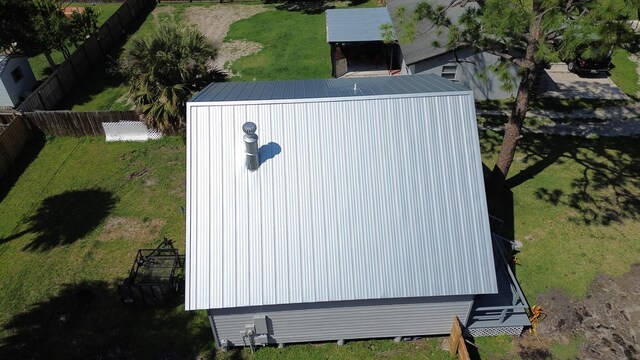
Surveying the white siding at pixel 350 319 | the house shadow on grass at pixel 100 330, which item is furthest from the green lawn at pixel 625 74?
the house shadow on grass at pixel 100 330

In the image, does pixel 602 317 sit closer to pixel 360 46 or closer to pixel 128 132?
pixel 360 46

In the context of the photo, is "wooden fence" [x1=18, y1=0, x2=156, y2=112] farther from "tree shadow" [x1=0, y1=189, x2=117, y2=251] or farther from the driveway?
the driveway

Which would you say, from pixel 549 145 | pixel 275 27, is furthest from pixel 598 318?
pixel 275 27

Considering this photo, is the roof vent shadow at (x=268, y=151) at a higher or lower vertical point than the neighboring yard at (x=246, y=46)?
higher

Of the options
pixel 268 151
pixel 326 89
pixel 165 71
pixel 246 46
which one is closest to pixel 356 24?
pixel 246 46

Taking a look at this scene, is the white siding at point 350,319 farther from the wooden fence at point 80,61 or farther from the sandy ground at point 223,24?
the sandy ground at point 223,24

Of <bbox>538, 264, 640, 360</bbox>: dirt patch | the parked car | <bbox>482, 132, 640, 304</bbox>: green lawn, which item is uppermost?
the parked car

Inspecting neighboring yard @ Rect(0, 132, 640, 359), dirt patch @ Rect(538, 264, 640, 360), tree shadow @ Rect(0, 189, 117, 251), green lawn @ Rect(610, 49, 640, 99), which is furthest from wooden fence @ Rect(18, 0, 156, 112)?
green lawn @ Rect(610, 49, 640, 99)
